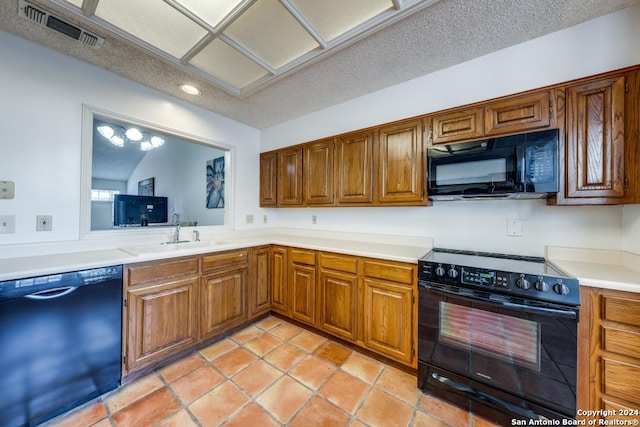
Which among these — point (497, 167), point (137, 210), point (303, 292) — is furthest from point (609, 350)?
point (137, 210)

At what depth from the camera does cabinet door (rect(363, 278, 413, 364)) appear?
1.80 m

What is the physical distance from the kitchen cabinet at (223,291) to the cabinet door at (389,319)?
128 cm

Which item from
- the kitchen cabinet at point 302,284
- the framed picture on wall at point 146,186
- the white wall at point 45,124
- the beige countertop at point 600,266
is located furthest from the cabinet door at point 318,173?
the framed picture on wall at point 146,186

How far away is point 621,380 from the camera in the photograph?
3.87ft

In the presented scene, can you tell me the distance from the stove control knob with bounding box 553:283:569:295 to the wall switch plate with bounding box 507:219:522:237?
63cm

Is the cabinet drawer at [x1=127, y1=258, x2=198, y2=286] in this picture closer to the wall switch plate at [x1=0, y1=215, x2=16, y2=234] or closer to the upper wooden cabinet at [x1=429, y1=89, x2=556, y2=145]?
the wall switch plate at [x1=0, y1=215, x2=16, y2=234]

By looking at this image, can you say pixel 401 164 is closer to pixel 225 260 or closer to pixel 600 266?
pixel 600 266

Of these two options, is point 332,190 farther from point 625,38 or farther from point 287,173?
point 625,38

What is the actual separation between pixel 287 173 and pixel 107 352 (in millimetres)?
2258

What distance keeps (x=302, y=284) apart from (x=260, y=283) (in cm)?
53

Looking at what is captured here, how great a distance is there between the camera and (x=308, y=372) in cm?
184

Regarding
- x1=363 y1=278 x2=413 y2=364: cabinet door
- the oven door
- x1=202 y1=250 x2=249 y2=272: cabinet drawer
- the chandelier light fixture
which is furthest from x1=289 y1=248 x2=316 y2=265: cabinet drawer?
the chandelier light fixture

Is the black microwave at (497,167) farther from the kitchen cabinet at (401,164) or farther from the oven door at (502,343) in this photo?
the oven door at (502,343)

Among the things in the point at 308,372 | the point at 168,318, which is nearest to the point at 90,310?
the point at 168,318
